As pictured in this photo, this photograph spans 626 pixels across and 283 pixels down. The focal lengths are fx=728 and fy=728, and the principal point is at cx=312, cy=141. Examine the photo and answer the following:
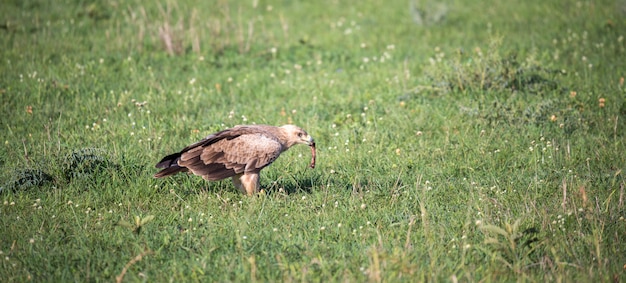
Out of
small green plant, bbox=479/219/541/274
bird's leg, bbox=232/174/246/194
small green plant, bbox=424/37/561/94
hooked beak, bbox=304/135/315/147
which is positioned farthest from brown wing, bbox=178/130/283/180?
small green plant, bbox=424/37/561/94

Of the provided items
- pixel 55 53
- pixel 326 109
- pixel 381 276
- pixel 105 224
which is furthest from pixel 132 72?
pixel 381 276

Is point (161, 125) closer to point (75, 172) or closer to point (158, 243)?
point (75, 172)

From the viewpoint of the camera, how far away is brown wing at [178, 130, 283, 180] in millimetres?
6902

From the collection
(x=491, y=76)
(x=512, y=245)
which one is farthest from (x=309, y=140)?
(x=491, y=76)

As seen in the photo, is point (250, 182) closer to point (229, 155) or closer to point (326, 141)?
point (229, 155)

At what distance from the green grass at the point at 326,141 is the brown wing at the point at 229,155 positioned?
301mm

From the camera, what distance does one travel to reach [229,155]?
7012mm

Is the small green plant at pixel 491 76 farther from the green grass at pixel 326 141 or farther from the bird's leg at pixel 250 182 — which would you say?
the bird's leg at pixel 250 182

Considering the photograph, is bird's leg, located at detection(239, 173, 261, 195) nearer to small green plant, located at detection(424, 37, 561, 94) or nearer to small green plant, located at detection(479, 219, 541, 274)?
small green plant, located at detection(479, 219, 541, 274)

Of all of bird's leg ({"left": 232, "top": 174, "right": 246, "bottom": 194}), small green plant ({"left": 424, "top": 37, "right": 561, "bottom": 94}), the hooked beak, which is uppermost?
the hooked beak

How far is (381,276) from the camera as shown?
5.16 m

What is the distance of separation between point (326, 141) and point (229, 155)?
7.07 ft

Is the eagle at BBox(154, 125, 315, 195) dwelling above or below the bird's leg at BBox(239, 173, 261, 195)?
above

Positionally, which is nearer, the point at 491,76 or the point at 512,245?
the point at 512,245
